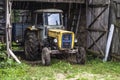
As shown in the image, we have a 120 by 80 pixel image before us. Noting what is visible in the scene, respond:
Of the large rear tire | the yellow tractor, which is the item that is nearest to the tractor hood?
the yellow tractor

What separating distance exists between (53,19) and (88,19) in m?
3.13

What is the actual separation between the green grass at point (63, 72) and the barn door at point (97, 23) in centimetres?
201

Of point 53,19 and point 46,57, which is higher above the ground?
point 53,19

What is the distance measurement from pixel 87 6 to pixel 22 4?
3.53m

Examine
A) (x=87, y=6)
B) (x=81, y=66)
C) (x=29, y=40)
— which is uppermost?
(x=87, y=6)

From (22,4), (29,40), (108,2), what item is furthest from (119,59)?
(22,4)

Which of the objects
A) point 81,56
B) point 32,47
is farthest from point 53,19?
point 81,56

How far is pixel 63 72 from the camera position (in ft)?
35.0

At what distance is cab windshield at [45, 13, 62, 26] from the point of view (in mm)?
13258

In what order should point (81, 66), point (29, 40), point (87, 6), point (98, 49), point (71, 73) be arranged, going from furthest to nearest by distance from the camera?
point (87, 6) → point (98, 49) → point (29, 40) → point (81, 66) → point (71, 73)

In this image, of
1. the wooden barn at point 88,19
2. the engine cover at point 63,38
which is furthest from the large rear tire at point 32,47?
the wooden barn at point 88,19

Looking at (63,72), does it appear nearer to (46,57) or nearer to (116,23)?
(46,57)

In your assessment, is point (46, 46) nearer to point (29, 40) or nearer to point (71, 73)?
point (29, 40)

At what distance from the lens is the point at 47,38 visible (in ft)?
43.3
